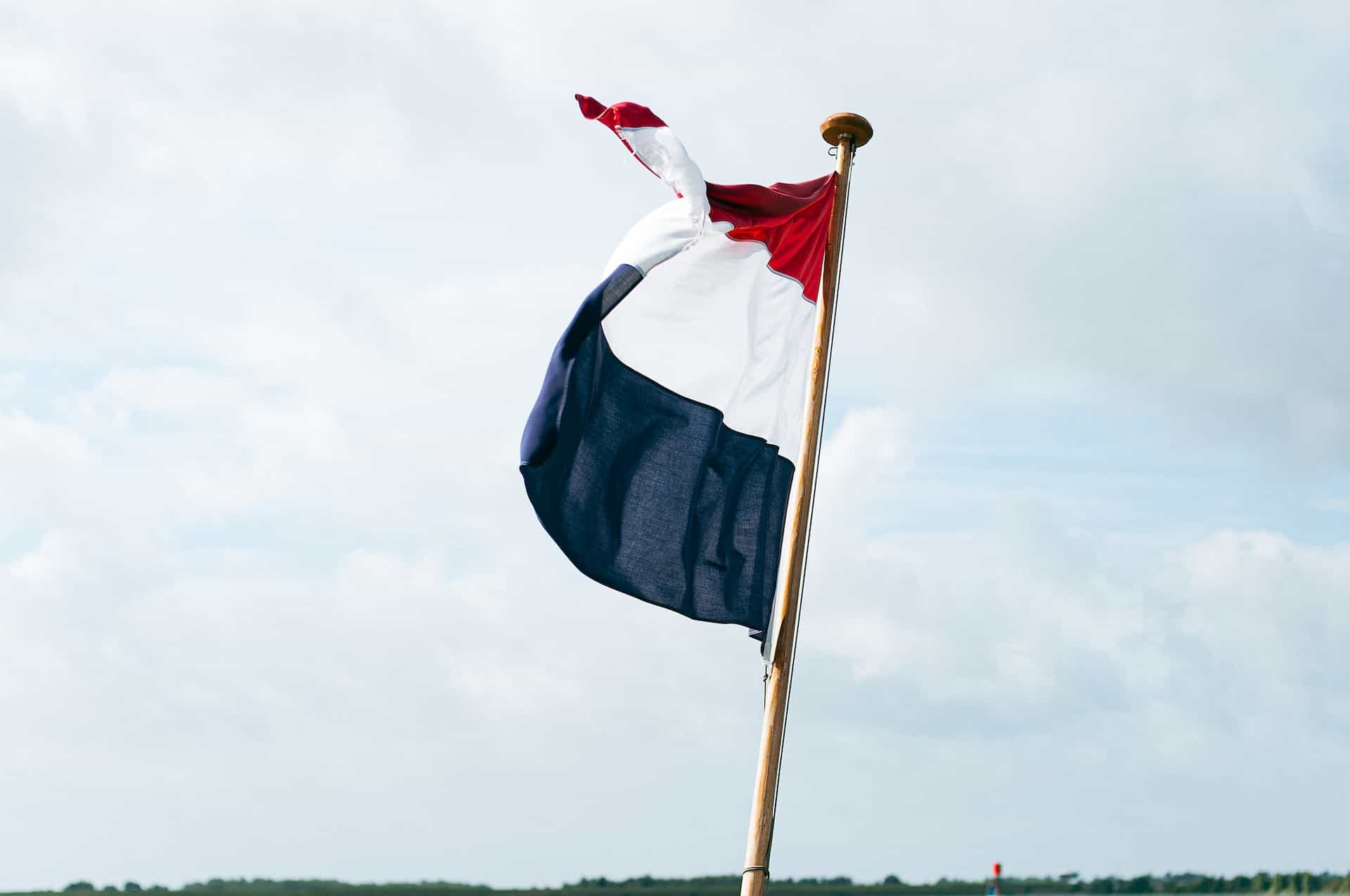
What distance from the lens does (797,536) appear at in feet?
30.5

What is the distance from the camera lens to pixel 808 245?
10469 millimetres

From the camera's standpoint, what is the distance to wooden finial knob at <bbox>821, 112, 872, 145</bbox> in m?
10.1

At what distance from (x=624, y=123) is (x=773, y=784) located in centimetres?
533

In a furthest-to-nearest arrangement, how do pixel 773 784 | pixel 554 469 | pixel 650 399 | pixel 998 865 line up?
pixel 998 865 < pixel 650 399 < pixel 554 469 < pixel 773 784

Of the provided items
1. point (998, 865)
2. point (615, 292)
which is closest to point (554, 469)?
point (615, 292)

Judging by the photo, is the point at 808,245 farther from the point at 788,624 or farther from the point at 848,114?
the point at 788,624

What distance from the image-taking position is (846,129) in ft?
33.5

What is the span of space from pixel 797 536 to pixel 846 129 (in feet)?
11.4

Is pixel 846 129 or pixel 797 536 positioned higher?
pixel 846 129

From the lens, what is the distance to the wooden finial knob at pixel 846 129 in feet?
33.3

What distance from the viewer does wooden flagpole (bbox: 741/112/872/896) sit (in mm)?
8797

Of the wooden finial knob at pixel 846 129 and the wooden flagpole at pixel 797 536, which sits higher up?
the wooden finial knob at pixel 846 129

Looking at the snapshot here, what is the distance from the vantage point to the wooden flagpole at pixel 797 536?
880cm

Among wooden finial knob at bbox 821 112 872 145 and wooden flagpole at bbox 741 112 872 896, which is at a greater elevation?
wooden finial knob at bbox 821 112 872 145
